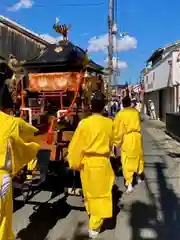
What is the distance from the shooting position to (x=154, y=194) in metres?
7.27

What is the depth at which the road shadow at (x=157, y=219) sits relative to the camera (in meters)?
5.08

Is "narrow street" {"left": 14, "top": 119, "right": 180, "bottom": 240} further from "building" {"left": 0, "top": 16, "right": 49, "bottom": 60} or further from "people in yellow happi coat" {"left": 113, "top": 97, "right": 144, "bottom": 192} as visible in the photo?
"building" {"left": 0, "top": 16, "right": 49, "bottom": 60}

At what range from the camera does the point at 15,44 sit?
14969mm

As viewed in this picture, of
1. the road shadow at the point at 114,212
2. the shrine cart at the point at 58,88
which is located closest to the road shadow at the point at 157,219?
the road shadow at the point at 114,212

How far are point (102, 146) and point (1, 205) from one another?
185cm

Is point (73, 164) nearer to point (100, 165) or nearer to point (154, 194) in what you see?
point (100, 165)

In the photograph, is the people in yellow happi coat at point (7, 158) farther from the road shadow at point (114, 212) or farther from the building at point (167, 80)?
the building at point (167, 80)

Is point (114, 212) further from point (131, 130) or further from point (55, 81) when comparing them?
point (55, 81)

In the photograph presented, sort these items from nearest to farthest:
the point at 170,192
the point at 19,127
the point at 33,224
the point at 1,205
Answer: the point at 1,205 < the point at 19,127 < the point at 33,224 < the point at 170,192

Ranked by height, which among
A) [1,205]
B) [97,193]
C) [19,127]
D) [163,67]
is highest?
[163,67]

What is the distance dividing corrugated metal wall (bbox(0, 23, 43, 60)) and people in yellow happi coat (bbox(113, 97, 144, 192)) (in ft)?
21.3

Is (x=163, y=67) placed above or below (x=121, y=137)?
above

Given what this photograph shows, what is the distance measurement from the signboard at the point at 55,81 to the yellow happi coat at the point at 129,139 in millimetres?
1113

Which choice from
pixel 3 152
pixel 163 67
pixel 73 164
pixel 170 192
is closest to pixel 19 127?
pixel 3 152
